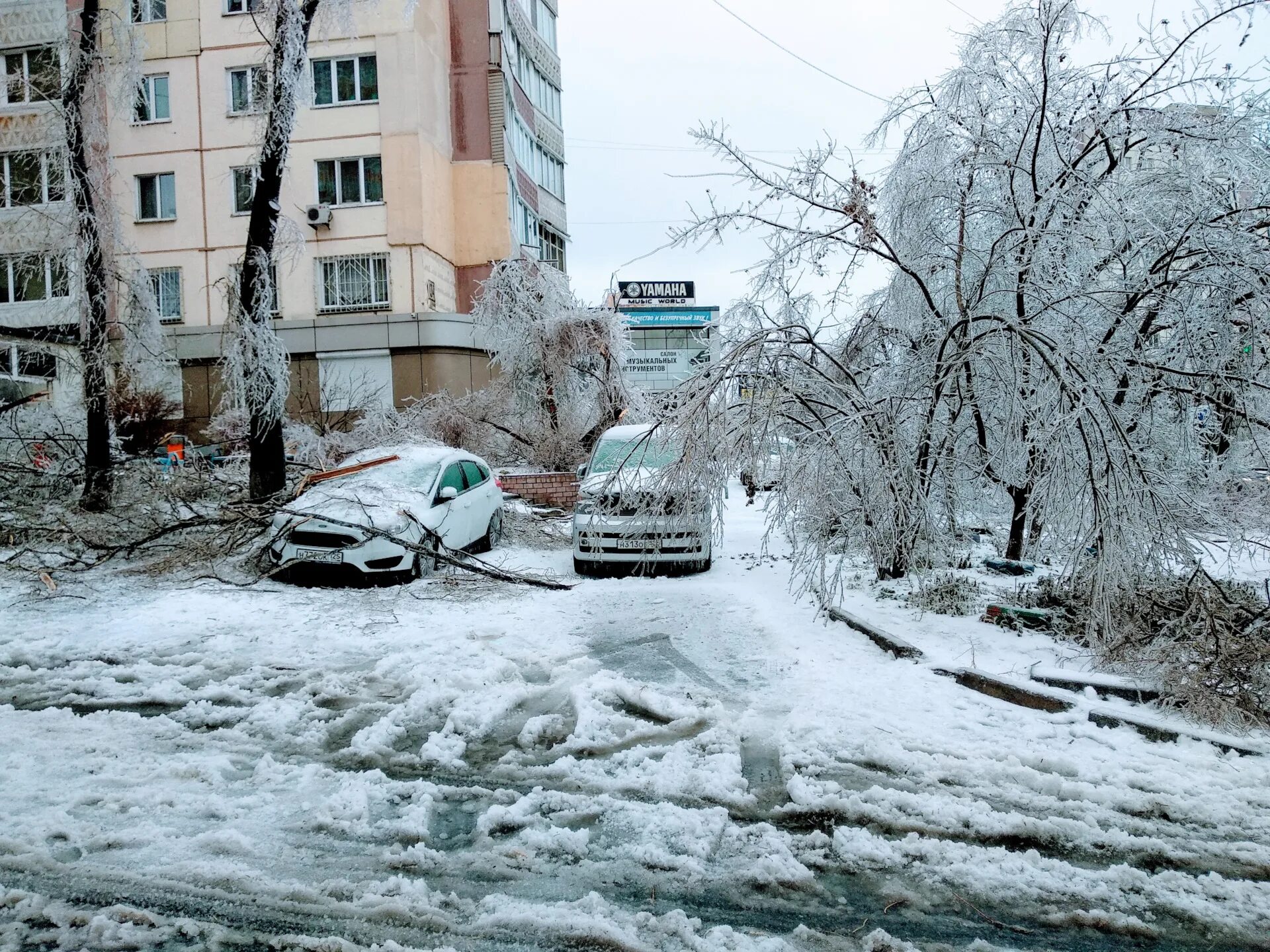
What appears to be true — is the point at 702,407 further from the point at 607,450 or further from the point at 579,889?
the point at 607,450

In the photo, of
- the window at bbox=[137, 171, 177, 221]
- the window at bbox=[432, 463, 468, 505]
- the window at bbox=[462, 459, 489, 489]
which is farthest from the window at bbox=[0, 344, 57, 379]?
the window at bbox=[432, 463, 468, 505]

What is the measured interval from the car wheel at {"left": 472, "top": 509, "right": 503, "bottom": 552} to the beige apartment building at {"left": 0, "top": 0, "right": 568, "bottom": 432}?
532 inches

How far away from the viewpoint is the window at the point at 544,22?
1298 inches

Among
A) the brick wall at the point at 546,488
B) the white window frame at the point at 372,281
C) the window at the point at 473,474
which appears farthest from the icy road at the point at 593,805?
the white window frame at the point at 372,281

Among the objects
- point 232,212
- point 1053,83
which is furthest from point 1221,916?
point 232,212

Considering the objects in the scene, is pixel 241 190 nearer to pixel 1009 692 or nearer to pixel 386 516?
pixel 386 516

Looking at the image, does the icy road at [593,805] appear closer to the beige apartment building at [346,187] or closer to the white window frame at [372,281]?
the beige apartment building at [346,187]

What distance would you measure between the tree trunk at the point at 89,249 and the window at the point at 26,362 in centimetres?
251

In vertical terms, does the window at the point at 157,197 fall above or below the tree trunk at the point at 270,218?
above

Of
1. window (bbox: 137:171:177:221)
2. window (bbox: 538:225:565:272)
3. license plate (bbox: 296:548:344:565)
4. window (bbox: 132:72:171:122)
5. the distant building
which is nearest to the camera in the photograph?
the distant building

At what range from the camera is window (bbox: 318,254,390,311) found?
86.2 feet

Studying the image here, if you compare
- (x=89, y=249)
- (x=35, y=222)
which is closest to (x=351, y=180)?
(x=35, y=222)

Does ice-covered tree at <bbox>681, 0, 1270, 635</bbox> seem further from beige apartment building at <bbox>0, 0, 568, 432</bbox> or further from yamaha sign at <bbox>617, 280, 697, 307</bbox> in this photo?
yamaha sign at <bbox>617, 280, 697, 307</bbox>

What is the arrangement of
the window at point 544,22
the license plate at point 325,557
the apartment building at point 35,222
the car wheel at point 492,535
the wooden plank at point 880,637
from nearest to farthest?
1. the wooden plank at point 880,637
2. the license plate at point 325,557
3. the car wheel at point 492,535
4. the apartment building at point 35,222
5. the window at point 544,22
